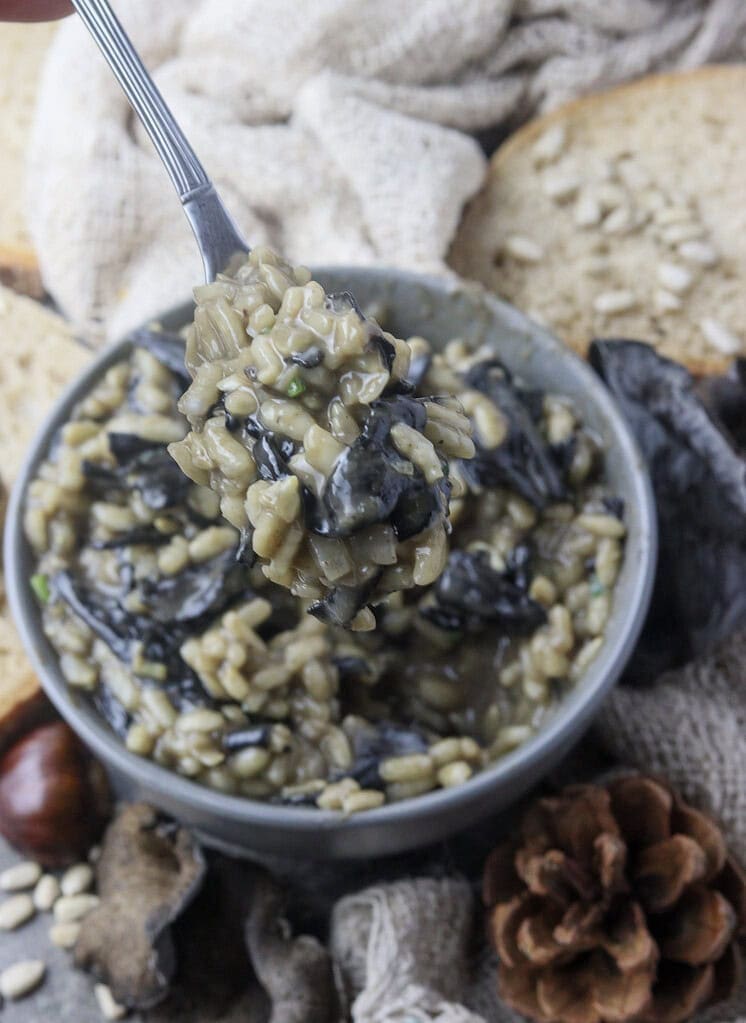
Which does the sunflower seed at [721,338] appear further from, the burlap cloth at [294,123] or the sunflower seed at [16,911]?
the sunflower seed at [16,911]

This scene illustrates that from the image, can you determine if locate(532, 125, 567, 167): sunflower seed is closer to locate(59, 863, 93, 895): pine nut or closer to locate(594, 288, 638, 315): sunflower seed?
locate(594, 288, 638, 315): sunflower seed

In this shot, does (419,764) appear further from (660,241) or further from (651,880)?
(660,241)

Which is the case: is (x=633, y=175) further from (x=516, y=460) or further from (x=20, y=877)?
(x=20, y=877)

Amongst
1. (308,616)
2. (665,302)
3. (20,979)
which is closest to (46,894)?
(20,979)

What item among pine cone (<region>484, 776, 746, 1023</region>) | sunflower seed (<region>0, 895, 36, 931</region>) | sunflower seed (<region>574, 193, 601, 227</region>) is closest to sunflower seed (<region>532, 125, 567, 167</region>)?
sunflower seed (<region>574, 193, 601, 227</region>)

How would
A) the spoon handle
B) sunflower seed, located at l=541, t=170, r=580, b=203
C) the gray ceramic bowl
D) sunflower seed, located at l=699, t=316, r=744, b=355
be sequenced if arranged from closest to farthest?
1. the spoon handle
2. the gray ceramic bowl
3. sunflower seed, located at l=699, t=316, r=744, b=355
4. sunflower seed, located at l=541, t=170, r=580, b=203

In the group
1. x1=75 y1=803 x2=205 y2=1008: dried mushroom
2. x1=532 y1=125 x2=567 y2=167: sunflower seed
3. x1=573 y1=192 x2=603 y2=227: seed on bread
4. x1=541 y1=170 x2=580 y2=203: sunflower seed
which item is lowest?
x1=75 y1=803 x2=205 y2=1008: dried mushroom

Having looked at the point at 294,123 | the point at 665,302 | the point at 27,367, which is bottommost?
the point at 665,302
